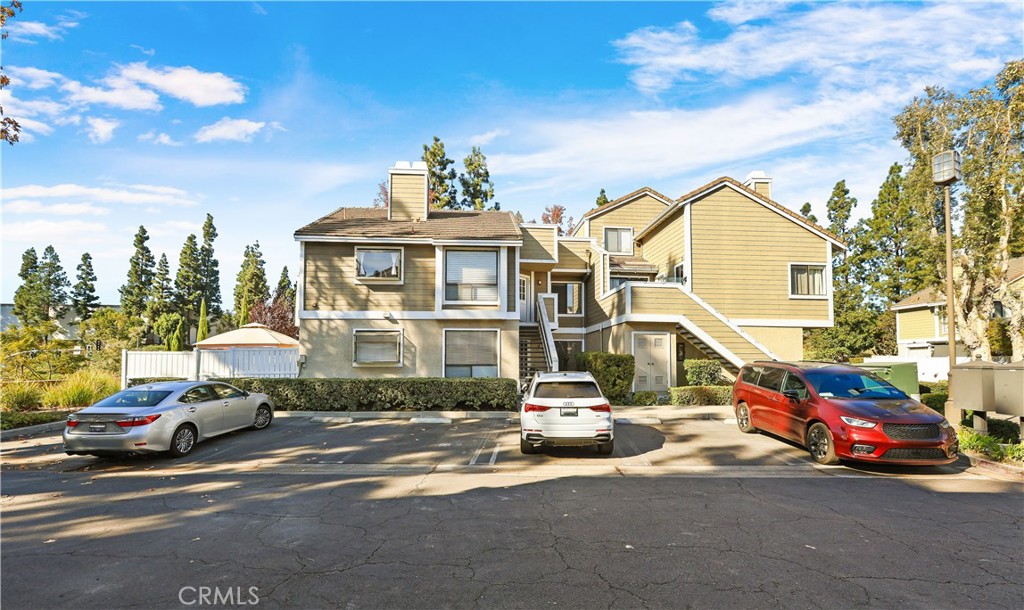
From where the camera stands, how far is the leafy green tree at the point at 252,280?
5053cm

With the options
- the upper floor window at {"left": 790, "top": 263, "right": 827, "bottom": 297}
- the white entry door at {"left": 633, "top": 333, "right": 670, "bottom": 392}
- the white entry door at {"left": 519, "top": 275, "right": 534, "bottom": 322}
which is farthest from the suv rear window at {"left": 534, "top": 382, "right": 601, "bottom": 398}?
the upper floor window at {"left": 790, "top": 263, "right": 827, "bottom": 297}

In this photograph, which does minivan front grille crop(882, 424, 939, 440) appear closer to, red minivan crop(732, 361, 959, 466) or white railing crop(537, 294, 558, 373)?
red minivan crop(732, 361, 959, 466)

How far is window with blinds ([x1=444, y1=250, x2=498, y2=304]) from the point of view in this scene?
1833cm

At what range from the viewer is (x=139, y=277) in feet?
160

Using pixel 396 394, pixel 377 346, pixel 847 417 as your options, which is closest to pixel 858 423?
pixel 847 417

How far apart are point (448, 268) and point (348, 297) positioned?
3821mm

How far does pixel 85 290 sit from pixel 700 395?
62179mm

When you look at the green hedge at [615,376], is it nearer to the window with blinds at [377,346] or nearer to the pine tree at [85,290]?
the window with blinds at [377,346]

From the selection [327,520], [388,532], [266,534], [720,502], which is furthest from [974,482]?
[266,534]

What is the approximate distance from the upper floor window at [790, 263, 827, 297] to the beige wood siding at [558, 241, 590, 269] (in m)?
9.37

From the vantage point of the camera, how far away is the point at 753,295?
71.9 feet

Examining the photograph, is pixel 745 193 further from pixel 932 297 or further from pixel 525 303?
pixel 932 297

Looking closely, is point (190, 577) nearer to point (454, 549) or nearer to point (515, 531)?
point (454, 549)

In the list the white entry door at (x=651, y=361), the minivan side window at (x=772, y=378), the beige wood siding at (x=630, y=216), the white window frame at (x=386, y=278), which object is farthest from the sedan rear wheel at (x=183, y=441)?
the beige wood siding at (x=630, y=216)
